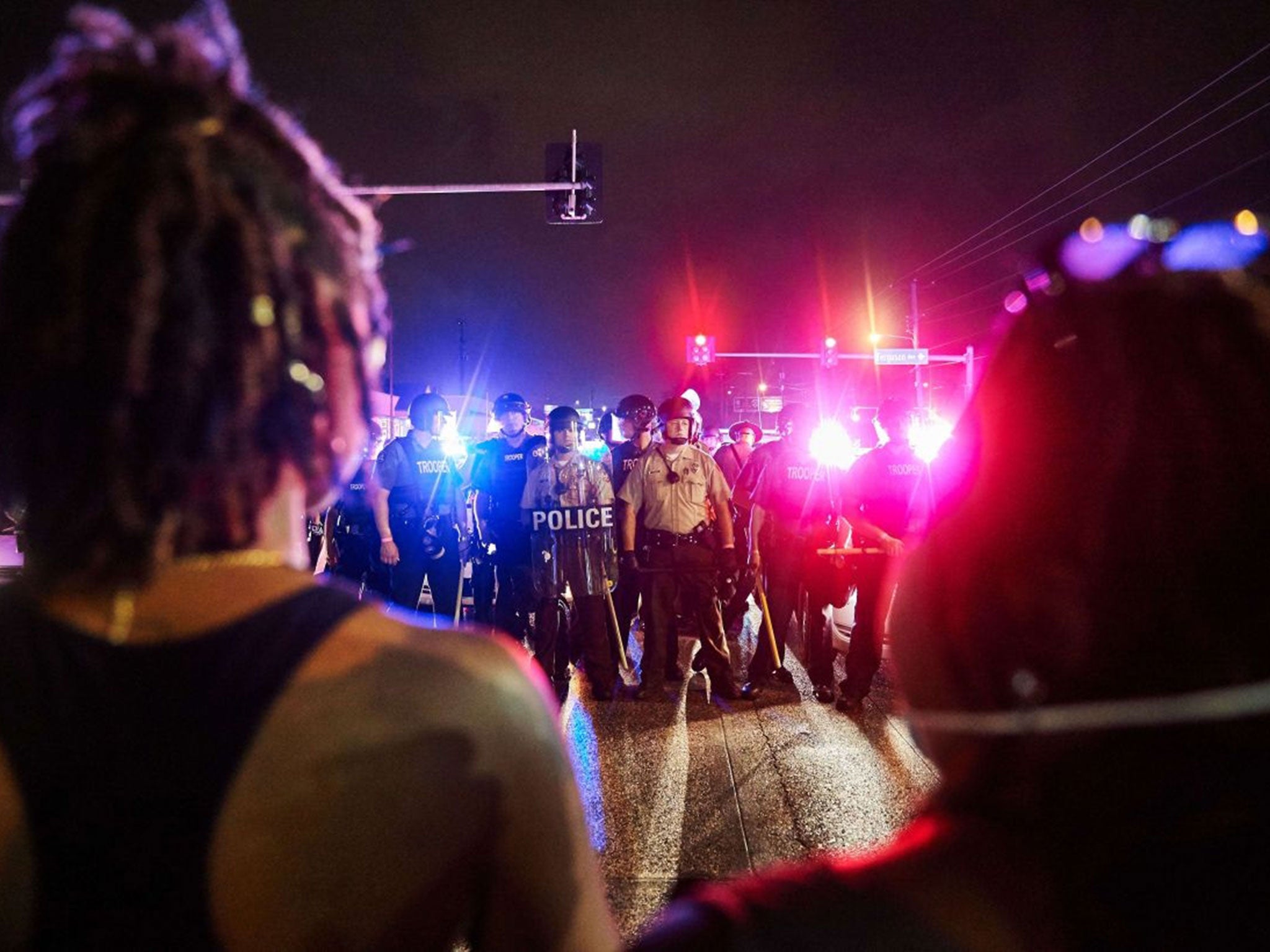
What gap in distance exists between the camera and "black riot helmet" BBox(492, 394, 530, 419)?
7.82m

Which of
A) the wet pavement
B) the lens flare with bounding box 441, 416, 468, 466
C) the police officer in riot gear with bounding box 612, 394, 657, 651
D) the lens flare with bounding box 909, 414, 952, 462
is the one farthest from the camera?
the lens flare with bounding box 441, 416, 468, 466

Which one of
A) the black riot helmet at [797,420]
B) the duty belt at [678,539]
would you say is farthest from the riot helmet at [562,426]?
the black riot helmet at [797,420]

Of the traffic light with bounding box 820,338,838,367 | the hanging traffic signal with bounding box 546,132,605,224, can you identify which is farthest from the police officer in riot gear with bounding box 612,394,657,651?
the traffic light with bounding box 820,338,838,367

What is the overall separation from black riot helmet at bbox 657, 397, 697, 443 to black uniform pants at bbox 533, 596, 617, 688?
164cm

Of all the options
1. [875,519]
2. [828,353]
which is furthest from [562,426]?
[828,353]

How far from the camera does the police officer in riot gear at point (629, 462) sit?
747cm

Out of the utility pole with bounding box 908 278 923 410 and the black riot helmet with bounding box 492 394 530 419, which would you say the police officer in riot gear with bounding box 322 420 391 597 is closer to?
the black riot helmet with bounding box 492 394 530 419

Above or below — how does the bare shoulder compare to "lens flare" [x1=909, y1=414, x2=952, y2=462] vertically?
below

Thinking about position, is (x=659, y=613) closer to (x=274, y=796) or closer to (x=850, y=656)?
(x=850, y=656)

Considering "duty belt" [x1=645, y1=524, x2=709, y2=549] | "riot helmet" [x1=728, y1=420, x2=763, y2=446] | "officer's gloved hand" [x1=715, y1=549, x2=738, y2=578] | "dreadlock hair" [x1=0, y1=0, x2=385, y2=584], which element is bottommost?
"officer's gloved hand" [x1=715, y1=549, x2=738, y2=578]

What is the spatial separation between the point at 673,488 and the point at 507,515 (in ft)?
4.82

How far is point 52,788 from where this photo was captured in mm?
983

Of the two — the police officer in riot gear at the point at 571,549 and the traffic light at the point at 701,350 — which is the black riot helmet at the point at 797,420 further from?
the traffic light at the point at 701,350

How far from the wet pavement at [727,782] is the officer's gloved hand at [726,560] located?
108cm
